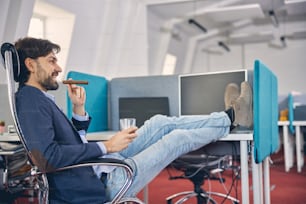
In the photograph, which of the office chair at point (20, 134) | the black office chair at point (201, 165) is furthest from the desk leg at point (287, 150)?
the office chair at point (20, 134)

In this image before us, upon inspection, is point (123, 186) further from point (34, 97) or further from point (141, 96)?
point (141, 96)

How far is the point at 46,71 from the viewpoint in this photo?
1.36 metres

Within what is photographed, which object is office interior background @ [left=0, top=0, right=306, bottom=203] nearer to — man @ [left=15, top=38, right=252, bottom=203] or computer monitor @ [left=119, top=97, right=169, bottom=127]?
man @ [left=15, top=38, right=252, bottom=203]

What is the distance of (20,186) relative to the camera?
224cm

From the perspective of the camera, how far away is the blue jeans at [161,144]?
4.60 feet

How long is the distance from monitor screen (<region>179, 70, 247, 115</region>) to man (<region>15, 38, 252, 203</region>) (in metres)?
0.70

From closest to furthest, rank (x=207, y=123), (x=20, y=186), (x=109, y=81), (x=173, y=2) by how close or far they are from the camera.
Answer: (x=207, y=123), (x=20, y=186), (x=109, y=81), (x=173, y=2)

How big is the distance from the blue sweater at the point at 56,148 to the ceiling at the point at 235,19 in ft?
15.1

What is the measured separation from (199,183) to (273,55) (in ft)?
23.0

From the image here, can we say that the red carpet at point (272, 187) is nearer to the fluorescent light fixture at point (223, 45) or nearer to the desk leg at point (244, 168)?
the desk leg at point (244, 168)

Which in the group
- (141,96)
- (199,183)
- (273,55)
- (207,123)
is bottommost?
(199,183)

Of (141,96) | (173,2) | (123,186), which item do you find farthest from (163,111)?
(173,2)

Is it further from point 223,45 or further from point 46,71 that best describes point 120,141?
point 223,45

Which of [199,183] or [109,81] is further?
[109,81]
